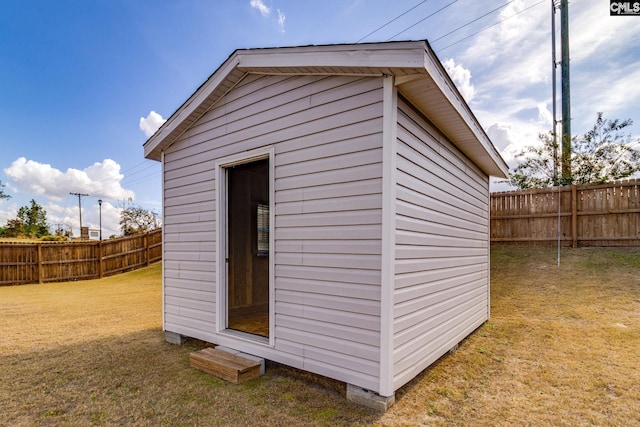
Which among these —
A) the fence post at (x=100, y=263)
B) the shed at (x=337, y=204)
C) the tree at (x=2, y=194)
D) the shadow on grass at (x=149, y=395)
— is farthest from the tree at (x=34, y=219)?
the shed at (x=337, y=204)

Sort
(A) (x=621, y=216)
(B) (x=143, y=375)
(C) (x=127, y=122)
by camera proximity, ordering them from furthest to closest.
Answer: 1. (C) (x=127, y=122)
2. (A) (x=621, y=216)
3. (B) (x=143, y=375)

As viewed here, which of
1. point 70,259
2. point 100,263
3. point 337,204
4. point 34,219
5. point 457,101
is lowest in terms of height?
point 100,263

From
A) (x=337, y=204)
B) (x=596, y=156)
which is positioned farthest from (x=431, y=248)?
(x=596, y=156)

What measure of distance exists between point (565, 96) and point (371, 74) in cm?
1121

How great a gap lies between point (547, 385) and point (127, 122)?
15.8m

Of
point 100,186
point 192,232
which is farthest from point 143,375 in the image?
point 100,186

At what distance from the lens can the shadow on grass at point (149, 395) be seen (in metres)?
2.45

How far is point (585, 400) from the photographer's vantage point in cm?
274

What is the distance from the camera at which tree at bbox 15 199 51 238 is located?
86.8 ft

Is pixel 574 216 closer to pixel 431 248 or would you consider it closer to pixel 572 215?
pixel 572 215

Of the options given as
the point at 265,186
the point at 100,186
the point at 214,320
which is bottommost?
the point at 214,320

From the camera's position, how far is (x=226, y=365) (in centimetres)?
313

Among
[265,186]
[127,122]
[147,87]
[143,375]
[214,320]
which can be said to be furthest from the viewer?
[127,122]

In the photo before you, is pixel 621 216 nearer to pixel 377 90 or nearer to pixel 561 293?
pixel 561 293
